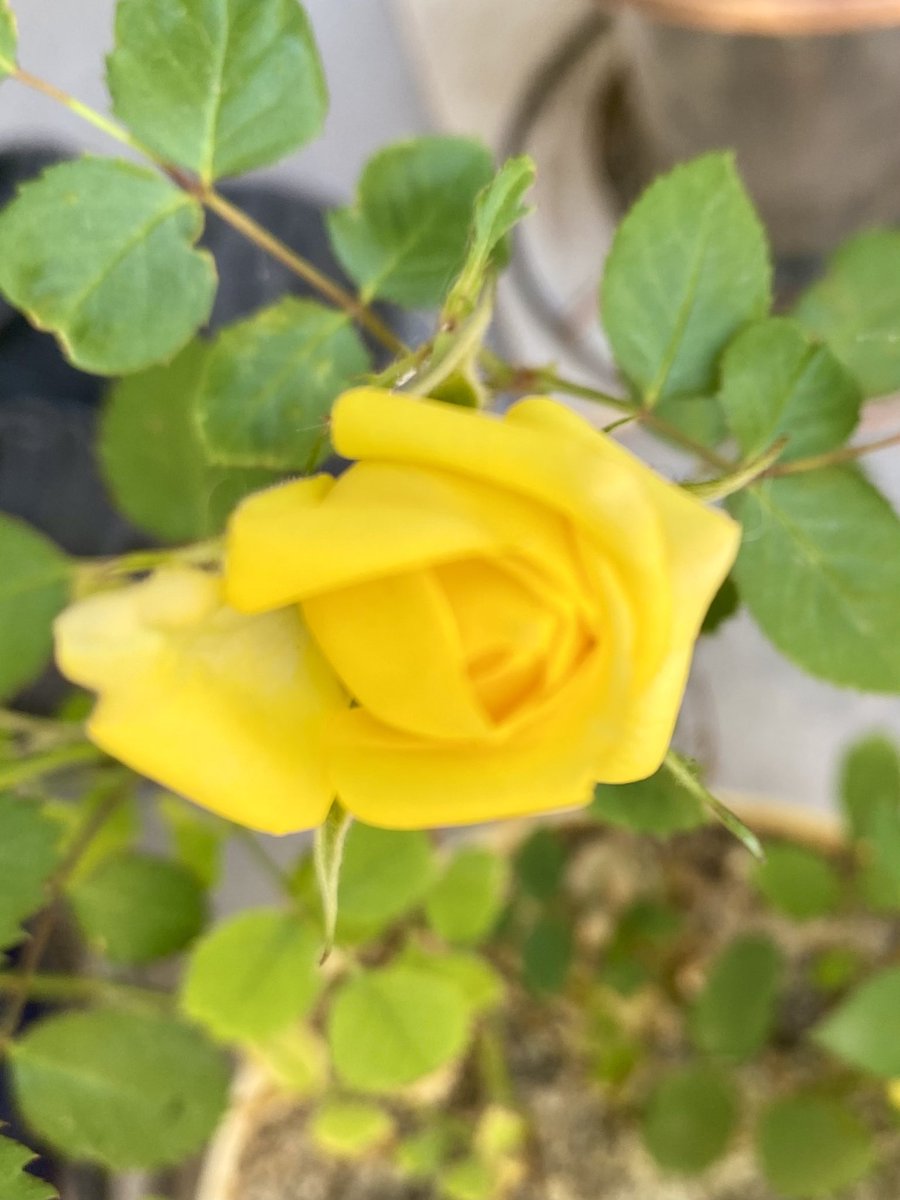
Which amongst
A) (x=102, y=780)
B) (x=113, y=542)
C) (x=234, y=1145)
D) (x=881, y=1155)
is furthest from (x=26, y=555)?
(x=881, y=1155)

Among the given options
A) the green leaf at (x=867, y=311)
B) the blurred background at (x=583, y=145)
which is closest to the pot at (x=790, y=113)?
the blurred background at (x=583, y=145)

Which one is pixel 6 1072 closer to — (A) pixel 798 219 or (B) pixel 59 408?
(B) pixel 59 408

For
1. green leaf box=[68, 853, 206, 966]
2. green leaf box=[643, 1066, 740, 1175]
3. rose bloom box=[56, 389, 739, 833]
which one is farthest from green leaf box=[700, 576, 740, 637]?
green leaf box=[643, 1066, 740, 1175]

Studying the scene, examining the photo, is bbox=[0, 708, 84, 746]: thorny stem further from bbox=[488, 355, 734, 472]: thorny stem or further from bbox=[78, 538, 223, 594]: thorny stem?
bbox=[488, 355, 734, 472]: thorny stem

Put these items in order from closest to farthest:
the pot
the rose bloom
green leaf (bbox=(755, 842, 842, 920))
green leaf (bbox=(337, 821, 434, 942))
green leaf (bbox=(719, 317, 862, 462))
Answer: the rose bloom, green leaf (bbox=(719, 317, 862, 462)), green leaf (bbox=(337, 821, 434, 942)), green leaf (bbox=(755, 842, 842, 920)), the pot

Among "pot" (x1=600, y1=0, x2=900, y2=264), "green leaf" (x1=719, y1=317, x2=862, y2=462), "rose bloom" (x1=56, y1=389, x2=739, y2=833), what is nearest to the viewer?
"rose bloom" (x1=56, y1=389, x2=739, y2=833)

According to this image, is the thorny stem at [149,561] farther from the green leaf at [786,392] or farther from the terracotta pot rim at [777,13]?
the terracotta pot rim at [777,13]

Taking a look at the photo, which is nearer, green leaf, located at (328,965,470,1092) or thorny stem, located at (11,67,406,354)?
thorny stem, located at (11,67,406,354)
